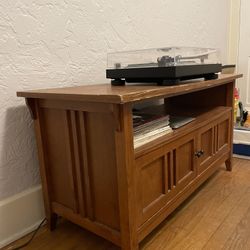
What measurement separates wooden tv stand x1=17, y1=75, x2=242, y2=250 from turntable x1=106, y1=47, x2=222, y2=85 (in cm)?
5

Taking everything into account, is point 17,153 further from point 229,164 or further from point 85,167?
point 229,164

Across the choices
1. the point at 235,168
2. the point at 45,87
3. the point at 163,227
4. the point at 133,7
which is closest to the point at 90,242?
the point at 163,227

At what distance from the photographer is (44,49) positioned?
3.38ft

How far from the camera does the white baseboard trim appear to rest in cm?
97

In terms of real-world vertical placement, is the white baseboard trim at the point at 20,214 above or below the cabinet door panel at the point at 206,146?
below

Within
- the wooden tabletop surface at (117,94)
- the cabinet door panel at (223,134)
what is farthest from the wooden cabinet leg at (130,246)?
the cabinet door panel at (223,134)

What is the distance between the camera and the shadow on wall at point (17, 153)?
3.17 feet

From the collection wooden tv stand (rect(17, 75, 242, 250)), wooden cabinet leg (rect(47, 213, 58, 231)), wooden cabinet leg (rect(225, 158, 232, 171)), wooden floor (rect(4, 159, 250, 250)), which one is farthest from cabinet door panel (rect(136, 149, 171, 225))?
wooden cabinet leg (rect(225, 158, 232, 171))

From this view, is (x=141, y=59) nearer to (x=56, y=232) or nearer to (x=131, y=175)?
(x=131, y=175)

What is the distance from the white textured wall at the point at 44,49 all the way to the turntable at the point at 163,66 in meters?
0.13

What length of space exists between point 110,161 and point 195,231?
1.49 feet

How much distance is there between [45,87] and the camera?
105 centimetres

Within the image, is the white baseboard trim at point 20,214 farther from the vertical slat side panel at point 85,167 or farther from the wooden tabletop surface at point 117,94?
the wooden tabletop surface at point 117,94

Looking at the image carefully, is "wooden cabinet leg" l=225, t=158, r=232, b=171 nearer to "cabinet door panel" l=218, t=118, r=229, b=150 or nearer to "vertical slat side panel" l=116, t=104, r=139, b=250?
"cabinet door panel" l=218, t=118, r=229, b=150
